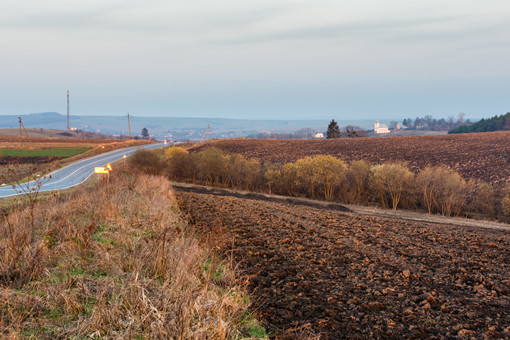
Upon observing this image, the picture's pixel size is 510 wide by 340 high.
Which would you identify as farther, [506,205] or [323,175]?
[323,175]

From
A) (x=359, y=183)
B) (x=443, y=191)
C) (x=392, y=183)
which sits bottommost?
(x=443, y=191)

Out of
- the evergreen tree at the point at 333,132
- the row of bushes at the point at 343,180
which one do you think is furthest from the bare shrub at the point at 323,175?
the evergreen tree at the point at 333,132

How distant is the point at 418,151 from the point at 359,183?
24.5 m

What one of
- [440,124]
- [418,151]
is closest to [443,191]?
[418,151]

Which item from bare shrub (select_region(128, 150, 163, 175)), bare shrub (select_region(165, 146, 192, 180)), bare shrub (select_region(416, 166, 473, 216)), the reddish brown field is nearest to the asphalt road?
bare shrub (select_region(128, 150, 163, 175))

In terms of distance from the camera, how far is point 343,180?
1232 inches

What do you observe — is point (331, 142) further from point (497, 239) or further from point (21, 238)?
point (21, 238)

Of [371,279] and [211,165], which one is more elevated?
[211,165]

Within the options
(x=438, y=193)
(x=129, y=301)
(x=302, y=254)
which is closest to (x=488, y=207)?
(x=438, y=193)

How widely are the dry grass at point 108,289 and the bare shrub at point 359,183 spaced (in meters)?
24.0

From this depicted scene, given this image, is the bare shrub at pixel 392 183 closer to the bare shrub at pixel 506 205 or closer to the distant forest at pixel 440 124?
the bare shrub at pixel 506 205

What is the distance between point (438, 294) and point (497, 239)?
25.1 feet

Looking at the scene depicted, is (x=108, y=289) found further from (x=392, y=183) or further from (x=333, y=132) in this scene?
(x=333, y=132)

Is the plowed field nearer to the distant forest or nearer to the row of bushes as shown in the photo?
the row of bushes
